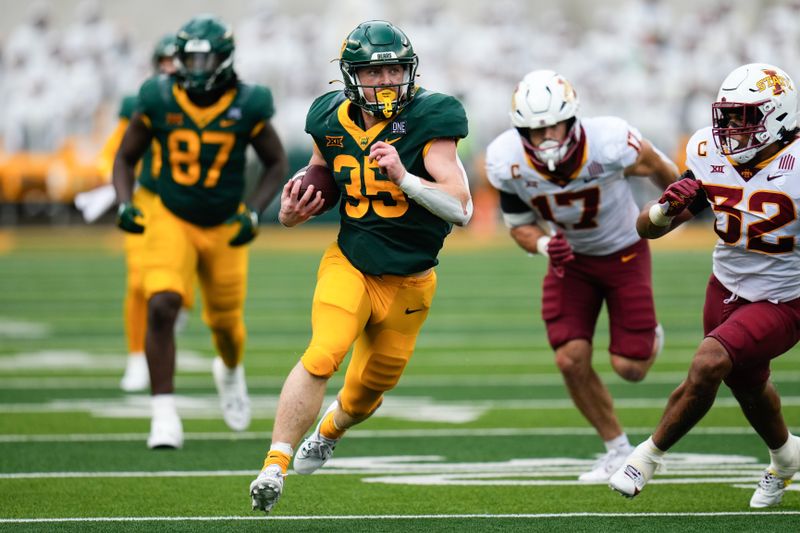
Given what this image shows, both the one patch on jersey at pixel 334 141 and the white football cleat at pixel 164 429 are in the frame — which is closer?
the one patch on jersey at pixel 334 141

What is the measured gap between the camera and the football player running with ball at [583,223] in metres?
5.82

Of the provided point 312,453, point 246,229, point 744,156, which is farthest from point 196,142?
point 744,156

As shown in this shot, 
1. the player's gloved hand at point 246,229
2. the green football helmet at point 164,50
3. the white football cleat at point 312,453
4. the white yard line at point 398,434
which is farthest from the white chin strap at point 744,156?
the green football helmet at point 164,50

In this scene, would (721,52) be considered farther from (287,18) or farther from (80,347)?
(80,347)

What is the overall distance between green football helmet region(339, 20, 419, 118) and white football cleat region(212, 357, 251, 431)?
8.09 feet

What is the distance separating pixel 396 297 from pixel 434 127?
628 millimetres

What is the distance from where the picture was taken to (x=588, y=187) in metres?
6.04

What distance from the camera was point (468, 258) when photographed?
59.2ft

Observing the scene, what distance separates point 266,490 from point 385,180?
120 cm

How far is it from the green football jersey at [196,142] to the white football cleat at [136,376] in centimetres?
192

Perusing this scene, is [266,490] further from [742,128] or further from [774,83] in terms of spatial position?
[774,83]

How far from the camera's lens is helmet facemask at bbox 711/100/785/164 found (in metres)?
4.86

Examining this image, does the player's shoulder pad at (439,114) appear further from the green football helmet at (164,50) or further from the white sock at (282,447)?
the green football helmet at (164,50)

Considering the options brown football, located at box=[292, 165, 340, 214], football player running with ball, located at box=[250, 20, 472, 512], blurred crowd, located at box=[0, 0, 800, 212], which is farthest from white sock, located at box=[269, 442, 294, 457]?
blurred crowd, located at box=[0, 0, 800, 212]
